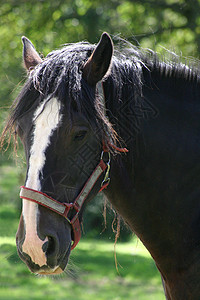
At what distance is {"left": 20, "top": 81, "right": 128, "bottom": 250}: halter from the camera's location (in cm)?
211

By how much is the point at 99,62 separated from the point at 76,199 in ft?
2.54

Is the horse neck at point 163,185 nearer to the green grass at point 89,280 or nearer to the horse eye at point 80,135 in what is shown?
the horse eye at point 80,135

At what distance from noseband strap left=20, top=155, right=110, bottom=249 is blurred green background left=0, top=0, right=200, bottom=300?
5.03m

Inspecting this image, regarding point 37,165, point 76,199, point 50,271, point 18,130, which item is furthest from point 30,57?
point 50,271

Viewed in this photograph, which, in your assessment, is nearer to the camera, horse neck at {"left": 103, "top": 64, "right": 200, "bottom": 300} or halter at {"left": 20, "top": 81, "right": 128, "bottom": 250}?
halter at {"left": 20, "top": 81, "right": 128, "bottom": 250}

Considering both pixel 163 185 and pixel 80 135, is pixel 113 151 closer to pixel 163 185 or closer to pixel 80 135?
pixel 80 135

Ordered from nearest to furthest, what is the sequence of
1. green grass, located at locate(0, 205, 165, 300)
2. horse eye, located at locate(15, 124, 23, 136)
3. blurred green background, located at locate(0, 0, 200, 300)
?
horse eye, located at locate(15, 124, 23, 136) < green grass, located at locate(0, 205, 165, 300) < blurred green background, located at locate(0, 0, 200, 300)

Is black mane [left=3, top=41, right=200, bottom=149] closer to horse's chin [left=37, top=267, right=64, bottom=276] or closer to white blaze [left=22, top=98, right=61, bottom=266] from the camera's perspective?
white blaze [left=22, top=98, right=61, bottom=266]

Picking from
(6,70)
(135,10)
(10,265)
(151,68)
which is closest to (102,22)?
(135,10)

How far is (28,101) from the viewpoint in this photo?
2.34m

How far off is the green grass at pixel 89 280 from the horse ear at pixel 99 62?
4.08m

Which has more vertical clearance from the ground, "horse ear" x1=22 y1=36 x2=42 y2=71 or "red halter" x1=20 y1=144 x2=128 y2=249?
"horse ear" x1=22 y1=36 x2=42 y2=71

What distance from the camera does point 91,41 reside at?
863cm

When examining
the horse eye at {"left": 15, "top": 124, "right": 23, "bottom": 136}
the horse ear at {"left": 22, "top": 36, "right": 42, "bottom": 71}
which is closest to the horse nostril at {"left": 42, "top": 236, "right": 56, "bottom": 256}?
the horse eye at {"left": 15, "top": 124, "right": 23, "bottom": 136}
